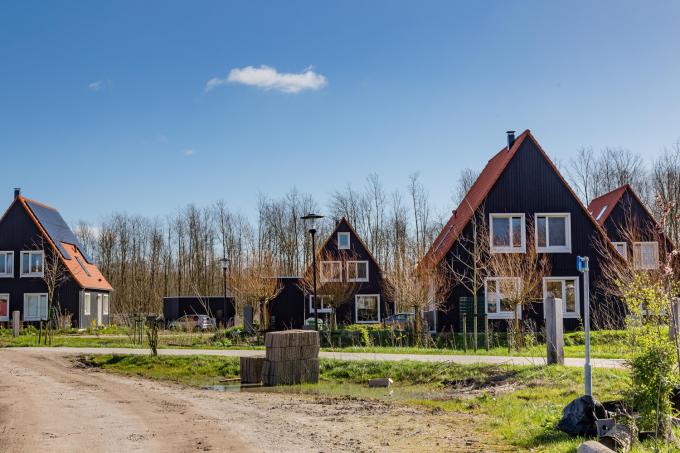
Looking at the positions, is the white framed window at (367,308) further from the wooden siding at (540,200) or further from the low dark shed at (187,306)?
the wooden siding at (540,200)

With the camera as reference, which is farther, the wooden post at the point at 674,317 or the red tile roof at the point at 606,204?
the red tile roof at the point at 606,204

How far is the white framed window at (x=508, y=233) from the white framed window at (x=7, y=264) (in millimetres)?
30442

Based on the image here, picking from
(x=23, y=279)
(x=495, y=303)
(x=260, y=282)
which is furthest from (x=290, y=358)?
(x=23, y=279)

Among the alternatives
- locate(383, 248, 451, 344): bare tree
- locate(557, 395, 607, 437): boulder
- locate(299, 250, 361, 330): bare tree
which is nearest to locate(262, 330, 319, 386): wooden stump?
locate(557, 395, 607, 437): boulder

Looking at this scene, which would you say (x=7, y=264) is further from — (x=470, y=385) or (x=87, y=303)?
(x=470, y=385)

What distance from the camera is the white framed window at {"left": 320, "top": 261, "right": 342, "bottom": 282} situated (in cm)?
3975

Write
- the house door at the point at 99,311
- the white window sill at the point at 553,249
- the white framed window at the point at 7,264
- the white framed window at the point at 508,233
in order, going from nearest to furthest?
the white framed window at the point at 508,233, the white window sill at the point at 553,249, the white framed window at the point at 7,264, the house door at the point at 99,311

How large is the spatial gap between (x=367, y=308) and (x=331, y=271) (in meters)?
6.07

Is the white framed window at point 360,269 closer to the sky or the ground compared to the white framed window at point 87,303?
closer to the sky

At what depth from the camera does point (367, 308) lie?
4547 centimetres

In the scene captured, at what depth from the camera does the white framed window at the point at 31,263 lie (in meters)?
44.5

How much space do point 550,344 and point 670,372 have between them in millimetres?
7603

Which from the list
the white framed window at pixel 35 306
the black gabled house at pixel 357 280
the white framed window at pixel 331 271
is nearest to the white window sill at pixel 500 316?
the white framed window at pixel 331 271

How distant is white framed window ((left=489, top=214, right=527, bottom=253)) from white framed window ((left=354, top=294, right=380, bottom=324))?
50.7 feet
